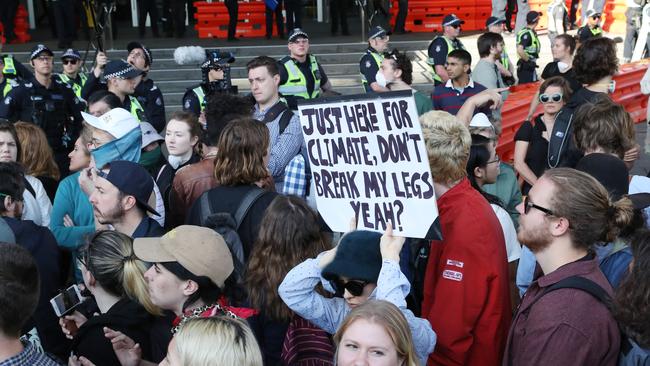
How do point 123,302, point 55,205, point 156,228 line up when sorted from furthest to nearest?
point 55,205 < point 156,228 < point 123,302

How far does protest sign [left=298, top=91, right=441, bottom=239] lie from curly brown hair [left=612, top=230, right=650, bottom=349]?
81cm

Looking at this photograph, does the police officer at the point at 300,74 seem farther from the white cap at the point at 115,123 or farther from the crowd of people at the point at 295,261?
the white cap at the point at 115,123

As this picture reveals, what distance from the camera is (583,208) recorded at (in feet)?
11.1

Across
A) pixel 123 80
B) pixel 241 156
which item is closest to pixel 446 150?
pixel 241 156

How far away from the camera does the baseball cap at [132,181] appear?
473cm

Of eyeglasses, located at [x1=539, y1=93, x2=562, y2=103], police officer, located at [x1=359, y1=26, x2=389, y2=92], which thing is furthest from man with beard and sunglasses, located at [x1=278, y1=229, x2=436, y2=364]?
police officer, located at [x1=359, y1=26, x2=389, y2=92]

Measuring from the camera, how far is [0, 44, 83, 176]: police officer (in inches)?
364

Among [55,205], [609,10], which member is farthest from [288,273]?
[609,10]

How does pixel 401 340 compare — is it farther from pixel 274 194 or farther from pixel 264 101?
pixel 264 101

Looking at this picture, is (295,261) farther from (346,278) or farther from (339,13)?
(339,13)

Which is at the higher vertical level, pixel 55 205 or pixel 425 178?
pixel 425 178

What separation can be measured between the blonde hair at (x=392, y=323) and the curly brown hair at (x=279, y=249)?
83 centimetres

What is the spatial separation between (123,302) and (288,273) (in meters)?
0.82

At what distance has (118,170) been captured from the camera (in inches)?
188
